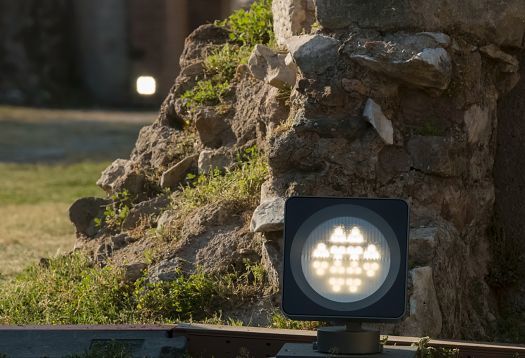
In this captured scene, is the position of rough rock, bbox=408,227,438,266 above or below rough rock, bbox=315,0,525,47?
below

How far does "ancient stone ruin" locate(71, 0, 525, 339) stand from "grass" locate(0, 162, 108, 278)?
1946 millimetres

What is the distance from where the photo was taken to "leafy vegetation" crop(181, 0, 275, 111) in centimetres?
686

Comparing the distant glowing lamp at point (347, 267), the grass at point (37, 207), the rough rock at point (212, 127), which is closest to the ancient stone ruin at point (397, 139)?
the rough rock at point (212, 127)

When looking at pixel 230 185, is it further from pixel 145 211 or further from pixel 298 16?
pixel 298 16

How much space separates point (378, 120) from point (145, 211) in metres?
1.41

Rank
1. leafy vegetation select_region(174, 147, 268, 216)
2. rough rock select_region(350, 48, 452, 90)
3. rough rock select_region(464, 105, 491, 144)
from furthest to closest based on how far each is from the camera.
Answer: leafy vegetation select_region(174, 147, 268, 216) → rough rock select_region(464, 105, 491, 144) → rough rock select_region(350, 48, 452, 90)

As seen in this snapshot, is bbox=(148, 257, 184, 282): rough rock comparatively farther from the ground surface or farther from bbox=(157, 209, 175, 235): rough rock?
the ground surface

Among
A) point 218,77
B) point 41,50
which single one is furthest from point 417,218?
point 41,50

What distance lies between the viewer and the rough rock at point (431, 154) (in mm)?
5848

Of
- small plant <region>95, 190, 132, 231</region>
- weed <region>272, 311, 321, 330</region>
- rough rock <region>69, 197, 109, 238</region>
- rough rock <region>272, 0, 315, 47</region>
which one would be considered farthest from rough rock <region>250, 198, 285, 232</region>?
rough rock <region>69, 197, 109, 238</region>

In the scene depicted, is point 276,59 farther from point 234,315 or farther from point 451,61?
point 234,315

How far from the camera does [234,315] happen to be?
5.70 meters

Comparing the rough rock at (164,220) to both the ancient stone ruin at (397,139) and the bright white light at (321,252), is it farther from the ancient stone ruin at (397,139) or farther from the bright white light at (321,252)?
the bright white light at (321,252)

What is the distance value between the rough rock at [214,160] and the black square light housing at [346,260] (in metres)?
2.13
